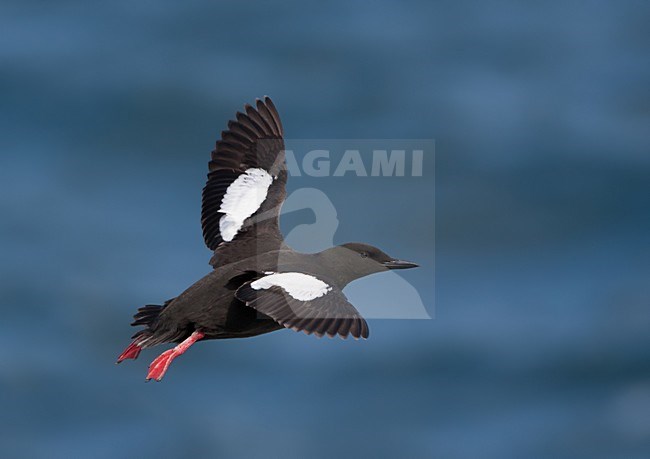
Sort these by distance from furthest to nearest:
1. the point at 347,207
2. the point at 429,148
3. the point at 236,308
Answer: the point at 429,148
the point at 347,207
the point at 236,308

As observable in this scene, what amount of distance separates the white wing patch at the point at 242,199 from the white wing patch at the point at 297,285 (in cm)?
123

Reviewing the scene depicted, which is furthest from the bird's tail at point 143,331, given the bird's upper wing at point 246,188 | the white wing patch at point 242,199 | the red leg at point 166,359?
the white wing patch at point 242,199

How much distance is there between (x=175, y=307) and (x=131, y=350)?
0.58m

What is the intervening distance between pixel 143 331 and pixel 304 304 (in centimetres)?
144

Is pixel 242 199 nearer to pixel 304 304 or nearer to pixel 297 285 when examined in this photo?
pixel 297 285

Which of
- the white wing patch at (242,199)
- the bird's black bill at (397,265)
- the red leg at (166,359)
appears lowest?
the red leg at (166,359)

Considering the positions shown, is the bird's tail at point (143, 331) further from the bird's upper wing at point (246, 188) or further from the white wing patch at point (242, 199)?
the white wing patch at point (242, 199)

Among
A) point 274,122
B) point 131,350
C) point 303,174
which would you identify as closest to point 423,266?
point 303,174

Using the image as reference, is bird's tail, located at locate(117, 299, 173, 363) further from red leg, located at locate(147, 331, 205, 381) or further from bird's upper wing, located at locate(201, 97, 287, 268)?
bird's upper wing, located at locate(201, 97, 287, 268)

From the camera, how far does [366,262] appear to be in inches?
365

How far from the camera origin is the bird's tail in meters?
8.86

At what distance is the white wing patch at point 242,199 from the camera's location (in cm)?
971

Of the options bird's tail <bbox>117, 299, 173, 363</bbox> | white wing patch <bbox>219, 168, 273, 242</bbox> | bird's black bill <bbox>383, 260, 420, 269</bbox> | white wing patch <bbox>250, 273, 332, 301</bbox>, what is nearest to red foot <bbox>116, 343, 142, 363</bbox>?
bird's tail <bbox>117, 299, 173, 363</bbox>

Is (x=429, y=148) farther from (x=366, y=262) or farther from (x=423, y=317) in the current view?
(x=366, y=262)
